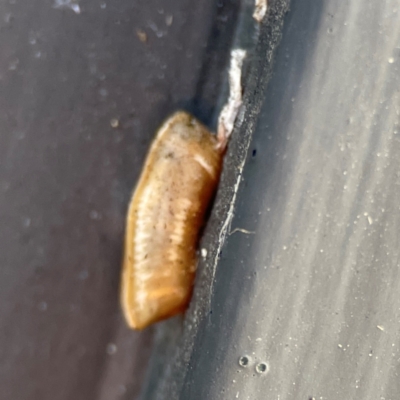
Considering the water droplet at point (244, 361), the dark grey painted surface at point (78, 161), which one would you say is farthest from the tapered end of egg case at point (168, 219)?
the water droplet at point (244, 361)

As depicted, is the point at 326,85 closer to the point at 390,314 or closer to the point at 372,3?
the point at 372,3

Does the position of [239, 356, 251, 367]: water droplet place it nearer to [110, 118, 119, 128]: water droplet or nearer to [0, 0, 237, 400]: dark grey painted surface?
[0, 0, 237, 400]: dark grey painted surface

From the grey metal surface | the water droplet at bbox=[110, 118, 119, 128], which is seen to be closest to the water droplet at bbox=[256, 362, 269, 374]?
the grey metal surface

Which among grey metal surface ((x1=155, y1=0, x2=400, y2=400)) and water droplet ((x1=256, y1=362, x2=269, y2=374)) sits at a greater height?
grey metal surface ((x1=155, y1=0, x2=400, y2=400))

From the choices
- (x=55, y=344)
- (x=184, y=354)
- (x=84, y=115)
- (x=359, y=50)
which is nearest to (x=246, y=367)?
(x=184, y=354)

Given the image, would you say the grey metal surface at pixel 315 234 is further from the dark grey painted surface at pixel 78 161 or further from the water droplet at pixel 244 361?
the dark grey painted surface at pixel 78 161

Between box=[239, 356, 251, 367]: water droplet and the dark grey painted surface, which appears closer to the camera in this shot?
the dark grey painted surface
